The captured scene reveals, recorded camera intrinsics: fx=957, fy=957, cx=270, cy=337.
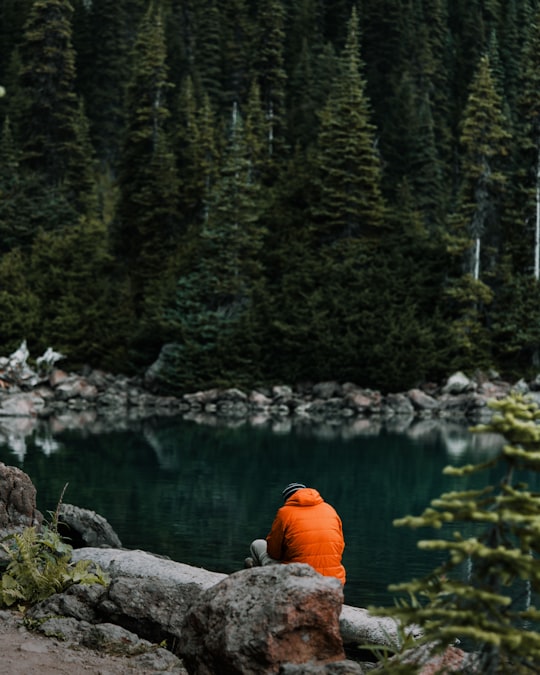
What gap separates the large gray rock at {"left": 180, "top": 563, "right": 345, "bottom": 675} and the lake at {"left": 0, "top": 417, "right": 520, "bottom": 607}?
19.1 ft

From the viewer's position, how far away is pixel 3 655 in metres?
7.04

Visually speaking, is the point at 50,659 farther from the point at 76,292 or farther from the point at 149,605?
the point at 76,292

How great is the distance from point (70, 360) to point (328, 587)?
42.4 metres

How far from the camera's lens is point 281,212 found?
5144cm

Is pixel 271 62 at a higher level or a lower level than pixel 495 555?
higher

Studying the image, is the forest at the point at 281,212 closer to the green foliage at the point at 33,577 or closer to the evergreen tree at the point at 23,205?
the evergreen tree at the point at 23,205

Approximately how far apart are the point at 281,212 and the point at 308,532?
145 feet

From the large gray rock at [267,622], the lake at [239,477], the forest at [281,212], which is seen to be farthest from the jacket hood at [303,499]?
the forest at [281,212]

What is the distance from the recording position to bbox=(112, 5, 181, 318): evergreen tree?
53.0 m

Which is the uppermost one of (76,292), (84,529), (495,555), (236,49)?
(236,49)

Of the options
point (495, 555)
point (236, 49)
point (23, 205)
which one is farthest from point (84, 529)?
point (236, 49)

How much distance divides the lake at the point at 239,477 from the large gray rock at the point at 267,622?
5829mm

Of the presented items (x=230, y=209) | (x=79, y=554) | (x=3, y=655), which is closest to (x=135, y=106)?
(x=230, y=209)

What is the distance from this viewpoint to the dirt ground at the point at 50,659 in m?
6.84
